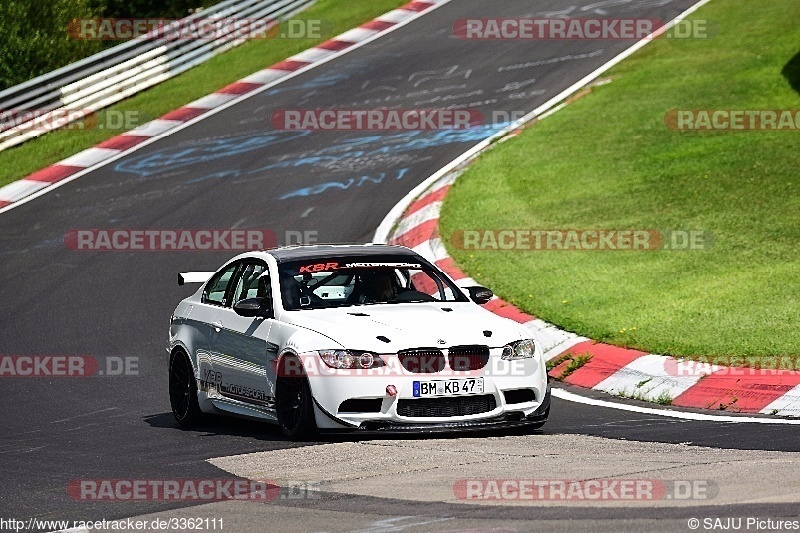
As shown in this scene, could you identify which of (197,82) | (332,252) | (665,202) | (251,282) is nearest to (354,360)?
(332,252)

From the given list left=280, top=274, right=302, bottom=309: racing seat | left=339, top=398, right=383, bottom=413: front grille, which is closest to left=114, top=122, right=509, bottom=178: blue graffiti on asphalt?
left=280, top=274, right=302, bottom=309: racing seat

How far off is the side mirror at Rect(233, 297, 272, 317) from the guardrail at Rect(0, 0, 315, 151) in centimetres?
1542

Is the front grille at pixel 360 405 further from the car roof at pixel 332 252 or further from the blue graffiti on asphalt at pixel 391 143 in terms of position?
the blue graffiti on asphalt at pixel 391 143

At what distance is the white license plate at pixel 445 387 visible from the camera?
32.3 ft

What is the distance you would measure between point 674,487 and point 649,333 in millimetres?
5610

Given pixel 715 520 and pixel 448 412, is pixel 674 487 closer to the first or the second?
pixel 715 520

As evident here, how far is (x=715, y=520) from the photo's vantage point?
6.73 meters

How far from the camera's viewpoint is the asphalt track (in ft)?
33.0

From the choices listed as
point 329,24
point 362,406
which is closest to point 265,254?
point 362,406

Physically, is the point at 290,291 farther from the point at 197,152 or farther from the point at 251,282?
the point at 197,152

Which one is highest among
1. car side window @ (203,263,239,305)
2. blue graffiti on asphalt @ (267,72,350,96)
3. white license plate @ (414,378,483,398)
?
blue graffiti on asphalt @ (267,72,350,96)

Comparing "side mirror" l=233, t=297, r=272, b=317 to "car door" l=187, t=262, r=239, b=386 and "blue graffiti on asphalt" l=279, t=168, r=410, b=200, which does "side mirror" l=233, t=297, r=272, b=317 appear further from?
"blue graffiti on asphalt" l=279, t=168, r=410, b=200

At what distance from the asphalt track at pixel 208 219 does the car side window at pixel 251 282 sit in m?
1.06

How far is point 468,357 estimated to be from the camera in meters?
10.0
